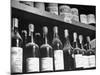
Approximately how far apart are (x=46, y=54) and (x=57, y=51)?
8 centimetres

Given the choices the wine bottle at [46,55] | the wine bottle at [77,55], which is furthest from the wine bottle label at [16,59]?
the wine bottle at [77,55]

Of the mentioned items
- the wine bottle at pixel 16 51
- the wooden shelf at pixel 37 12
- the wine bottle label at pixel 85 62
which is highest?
the wooden shelf at pixel 37 12

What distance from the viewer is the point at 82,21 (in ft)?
3.96

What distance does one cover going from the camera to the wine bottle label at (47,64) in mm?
1056

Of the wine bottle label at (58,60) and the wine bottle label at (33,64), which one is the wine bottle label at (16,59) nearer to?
the wine bottle label at (33,64)

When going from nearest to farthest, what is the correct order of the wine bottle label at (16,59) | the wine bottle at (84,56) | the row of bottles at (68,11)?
the wine bottle label at (16,59) < the row of bottles at (68,11) < the wine bottle at (84,56)

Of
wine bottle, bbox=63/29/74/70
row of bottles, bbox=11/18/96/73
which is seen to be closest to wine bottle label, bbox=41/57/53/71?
row of bottles, bbox=11/18/96/73

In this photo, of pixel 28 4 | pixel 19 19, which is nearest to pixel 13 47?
pixel 19 19

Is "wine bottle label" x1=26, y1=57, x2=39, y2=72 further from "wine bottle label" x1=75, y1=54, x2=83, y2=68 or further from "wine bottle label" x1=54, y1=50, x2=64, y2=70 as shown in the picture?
"wine bottle label" x1=75, y1=54, x2=83, y2=68

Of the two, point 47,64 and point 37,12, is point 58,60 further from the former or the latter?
point 37,12

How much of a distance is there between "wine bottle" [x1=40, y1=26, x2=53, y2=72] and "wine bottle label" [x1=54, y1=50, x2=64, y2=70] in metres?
0.03

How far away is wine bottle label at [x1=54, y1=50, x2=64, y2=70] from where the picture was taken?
1.09 m

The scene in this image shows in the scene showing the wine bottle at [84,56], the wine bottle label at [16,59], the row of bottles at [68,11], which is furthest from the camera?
the wine bottle at [84,56]
